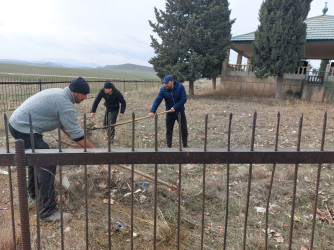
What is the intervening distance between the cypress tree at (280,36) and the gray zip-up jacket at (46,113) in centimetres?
1157

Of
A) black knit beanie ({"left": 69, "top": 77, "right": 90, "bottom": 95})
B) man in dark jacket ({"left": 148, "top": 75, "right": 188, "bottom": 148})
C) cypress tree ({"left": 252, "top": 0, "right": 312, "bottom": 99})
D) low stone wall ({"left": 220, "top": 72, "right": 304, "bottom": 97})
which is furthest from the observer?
low stone wall ({"left": 220, "top": 72, "right": 304, "bottom": 97})

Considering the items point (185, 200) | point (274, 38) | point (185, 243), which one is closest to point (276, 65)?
point (274, 38)

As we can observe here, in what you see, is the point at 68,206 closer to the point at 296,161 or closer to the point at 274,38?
the point at 296,161

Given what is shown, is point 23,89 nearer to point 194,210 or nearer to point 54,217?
point 54,217

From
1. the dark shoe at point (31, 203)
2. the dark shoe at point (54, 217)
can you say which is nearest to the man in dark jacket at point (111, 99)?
the dark shoe at point (31, 203)

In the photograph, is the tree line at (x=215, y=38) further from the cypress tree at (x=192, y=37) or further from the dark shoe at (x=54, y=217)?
the dark shoe at (x=54, y=217)

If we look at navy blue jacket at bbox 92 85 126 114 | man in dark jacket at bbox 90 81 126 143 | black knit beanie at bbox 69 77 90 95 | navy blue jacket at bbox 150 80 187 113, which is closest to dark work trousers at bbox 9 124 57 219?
black knit beanie at bbox 69 77 90 95

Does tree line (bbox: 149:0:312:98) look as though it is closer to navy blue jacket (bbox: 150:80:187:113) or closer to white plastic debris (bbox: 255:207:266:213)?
navy blue jacket (bbox: 150:80:187:113)

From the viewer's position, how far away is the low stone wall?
14192 millimetres

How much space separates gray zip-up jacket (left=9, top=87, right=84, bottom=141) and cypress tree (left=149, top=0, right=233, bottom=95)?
36.5ft

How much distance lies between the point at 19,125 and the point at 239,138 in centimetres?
483

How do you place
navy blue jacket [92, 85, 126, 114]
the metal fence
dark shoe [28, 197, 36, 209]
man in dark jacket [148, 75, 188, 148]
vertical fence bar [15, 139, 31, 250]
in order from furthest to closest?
the metal fence → navy blue jacket [92, 85, 126, 114] → man in dark jacket [148, 75, 188, 148] → dark shoe [28, 197, 36, 209] → vertical fence bar [15, 139, 31, 250]

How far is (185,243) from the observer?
2.45 m

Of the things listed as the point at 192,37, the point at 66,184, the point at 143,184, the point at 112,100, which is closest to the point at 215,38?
the point at 192,37
